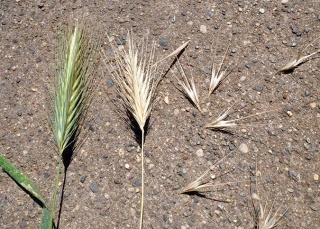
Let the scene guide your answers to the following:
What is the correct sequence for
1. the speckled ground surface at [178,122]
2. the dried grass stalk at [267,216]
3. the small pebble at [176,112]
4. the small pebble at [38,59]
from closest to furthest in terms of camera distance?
the dried grass stalk at [267,216] < the speckled ground surface at [178,122] < the small pebble at [176,112] < the small pebble at [38,59]

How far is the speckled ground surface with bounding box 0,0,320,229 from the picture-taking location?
2039mm

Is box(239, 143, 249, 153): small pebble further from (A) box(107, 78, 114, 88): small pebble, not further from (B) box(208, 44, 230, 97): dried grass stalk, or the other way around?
(A) box(107, 78, 114, 88): small pebble

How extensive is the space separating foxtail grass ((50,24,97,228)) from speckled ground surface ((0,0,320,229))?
0.21 feet

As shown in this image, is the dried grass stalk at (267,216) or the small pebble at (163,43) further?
the small pebble at (163,43)

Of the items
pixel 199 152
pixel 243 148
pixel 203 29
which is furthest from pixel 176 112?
pixel 203 29

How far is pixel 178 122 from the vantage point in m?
2.14

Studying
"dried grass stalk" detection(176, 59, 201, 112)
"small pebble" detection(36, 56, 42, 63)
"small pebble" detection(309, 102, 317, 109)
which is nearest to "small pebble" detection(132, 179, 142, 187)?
"dried grass stalk" detection(176, 59, 201, 112)

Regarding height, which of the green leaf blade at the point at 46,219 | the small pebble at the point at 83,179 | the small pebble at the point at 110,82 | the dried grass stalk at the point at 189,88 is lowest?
the green leaf blade at the point at 46,219

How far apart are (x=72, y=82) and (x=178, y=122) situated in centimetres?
57

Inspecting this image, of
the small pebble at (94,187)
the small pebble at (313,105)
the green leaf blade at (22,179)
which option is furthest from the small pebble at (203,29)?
the green leaf blade at (22,179)

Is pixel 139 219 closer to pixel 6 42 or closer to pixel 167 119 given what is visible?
pixel 167 119

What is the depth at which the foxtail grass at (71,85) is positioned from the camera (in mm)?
1971

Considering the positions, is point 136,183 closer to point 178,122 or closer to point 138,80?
point 178,122

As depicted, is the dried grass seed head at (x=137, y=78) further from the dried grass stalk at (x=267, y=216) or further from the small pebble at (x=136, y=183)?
the dried grass stalk at (x=267, y=216)
